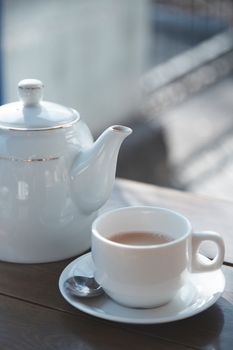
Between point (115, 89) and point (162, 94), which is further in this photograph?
point (162, 94)

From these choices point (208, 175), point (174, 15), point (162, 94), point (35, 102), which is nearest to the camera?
point (35, 102)

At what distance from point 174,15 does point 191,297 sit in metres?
2.86

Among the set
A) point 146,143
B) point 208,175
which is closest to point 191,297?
point 208,175

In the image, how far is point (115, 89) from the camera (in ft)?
8.63

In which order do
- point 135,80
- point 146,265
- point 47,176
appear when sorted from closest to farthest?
point 146,265, point 47,176, point 135,80

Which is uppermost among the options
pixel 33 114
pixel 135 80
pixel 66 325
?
pixel 33 114

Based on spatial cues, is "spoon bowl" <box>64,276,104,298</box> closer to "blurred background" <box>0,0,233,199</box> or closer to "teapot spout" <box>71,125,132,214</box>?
"teapot spout" <box>71,125,132,214</box>

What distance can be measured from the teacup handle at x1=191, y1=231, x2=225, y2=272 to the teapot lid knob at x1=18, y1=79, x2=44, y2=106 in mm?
234

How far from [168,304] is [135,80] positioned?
212cm

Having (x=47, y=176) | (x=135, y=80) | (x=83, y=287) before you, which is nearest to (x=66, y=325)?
(x=83, y=287)

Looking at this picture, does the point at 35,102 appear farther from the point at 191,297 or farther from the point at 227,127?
the point at 227,127

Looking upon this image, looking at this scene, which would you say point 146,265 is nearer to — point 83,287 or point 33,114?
point 83,287

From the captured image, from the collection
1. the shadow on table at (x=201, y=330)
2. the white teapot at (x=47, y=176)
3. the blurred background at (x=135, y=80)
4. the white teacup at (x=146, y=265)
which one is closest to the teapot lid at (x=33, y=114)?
the white teapot at (x=47, y=176)

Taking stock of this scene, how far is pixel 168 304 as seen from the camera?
661mm
